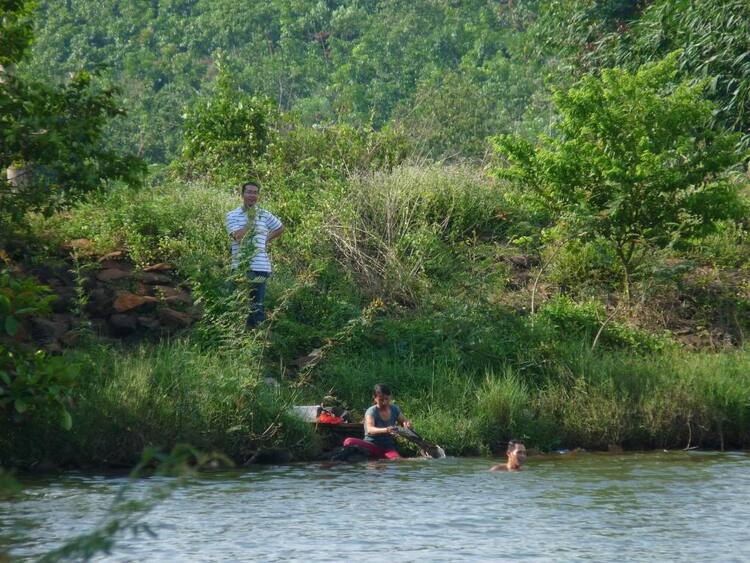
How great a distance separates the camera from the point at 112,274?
59.6ft

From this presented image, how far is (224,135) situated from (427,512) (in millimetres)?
12819

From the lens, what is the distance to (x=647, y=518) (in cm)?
1153

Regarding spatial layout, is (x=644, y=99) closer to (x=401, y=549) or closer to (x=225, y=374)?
(x=225, y=374)

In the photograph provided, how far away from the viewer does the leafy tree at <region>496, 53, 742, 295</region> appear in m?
18.6

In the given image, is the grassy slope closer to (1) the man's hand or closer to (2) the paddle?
(2) the paddle

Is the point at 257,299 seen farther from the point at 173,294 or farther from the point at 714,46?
the point at 714,46

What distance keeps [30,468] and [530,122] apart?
2622 cm

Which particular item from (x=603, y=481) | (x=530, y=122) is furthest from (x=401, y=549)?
(x=530, y=122)

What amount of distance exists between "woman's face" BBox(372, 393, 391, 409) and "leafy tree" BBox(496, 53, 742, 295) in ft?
15.9

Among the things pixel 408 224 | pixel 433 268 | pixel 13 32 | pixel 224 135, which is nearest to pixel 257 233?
pixel 13 32

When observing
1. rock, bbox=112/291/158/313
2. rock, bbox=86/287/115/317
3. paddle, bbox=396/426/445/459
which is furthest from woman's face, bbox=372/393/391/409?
rock, bbox=86/287/115/317

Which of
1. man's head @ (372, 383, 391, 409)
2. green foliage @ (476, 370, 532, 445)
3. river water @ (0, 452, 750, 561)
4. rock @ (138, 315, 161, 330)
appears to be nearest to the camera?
river water @ (0, 452, 750, 561)

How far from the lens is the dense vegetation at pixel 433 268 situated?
1408cm

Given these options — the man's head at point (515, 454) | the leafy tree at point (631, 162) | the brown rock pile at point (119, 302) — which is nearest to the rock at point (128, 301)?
the brown rock pile at point (119, 302)
